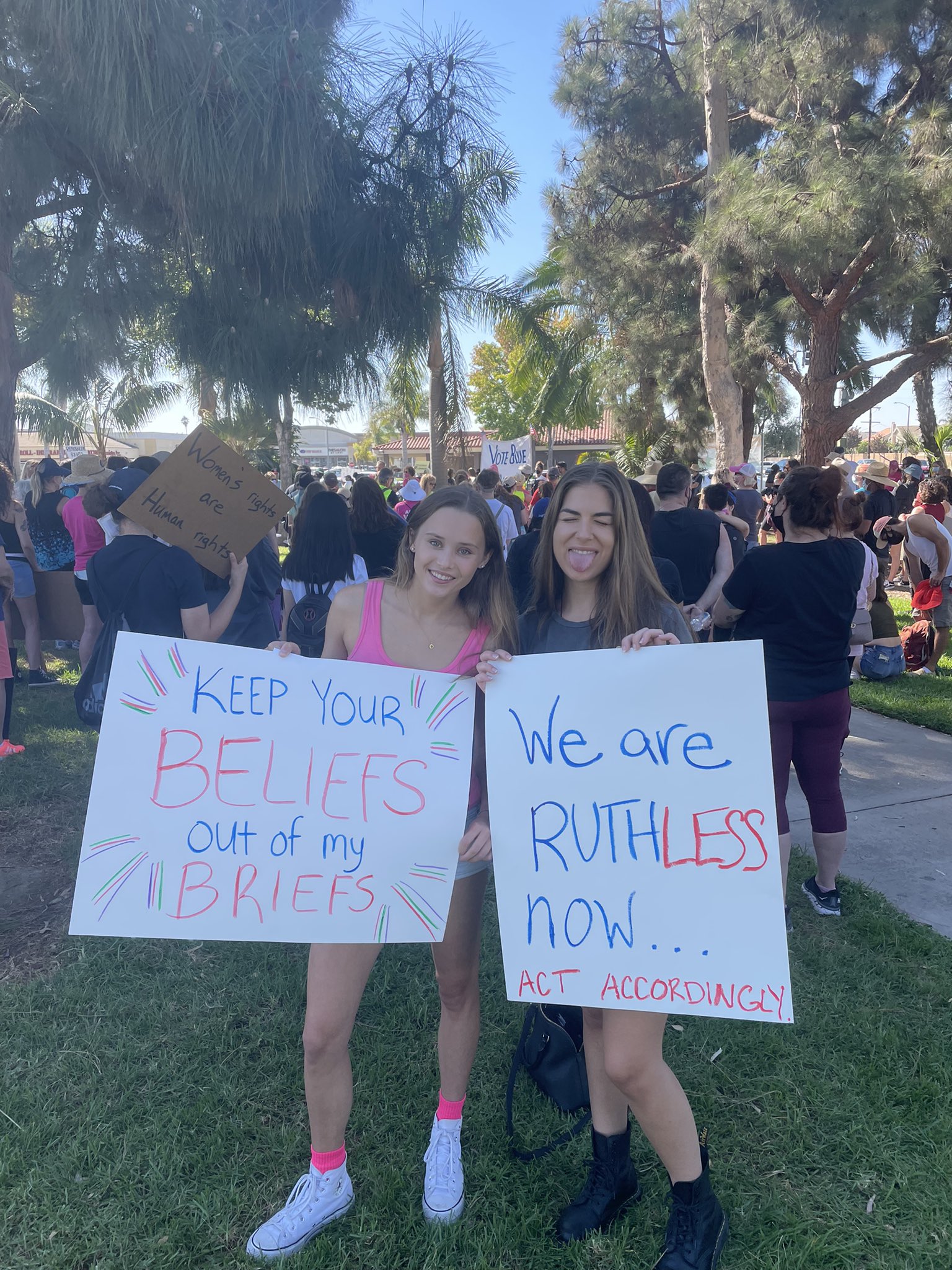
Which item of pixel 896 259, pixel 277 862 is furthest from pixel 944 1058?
pixel 896 259

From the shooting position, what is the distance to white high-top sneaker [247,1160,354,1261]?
1.93m

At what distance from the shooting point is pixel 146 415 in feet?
55.2

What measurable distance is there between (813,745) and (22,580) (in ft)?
20.0

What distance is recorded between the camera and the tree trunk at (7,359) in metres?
5.80

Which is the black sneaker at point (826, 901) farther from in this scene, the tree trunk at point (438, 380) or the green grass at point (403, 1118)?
the tree trunk at point (438, 380)

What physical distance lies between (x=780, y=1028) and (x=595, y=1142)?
3.44 feet

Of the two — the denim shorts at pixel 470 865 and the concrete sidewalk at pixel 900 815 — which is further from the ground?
the denim shorts at pixel 470 865

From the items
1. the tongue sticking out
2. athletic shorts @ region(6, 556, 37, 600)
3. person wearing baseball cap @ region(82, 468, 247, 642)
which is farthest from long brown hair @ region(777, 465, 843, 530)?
athletic shorts @ region(6, 556, 37, 600)

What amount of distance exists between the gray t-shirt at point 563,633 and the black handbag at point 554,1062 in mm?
1154

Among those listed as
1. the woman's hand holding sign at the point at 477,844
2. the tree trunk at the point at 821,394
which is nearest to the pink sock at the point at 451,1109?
the woman's hand holding sign at the point at 477,844

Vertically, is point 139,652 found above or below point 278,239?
below

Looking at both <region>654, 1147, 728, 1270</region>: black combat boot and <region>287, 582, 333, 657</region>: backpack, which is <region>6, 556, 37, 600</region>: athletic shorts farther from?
<region>654, 1147, 728, 1270</region>: black combat boot

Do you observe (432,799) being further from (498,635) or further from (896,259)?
(896,259)

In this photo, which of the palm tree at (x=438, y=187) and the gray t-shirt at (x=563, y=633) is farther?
the palm tree at (x=438, y=187)
